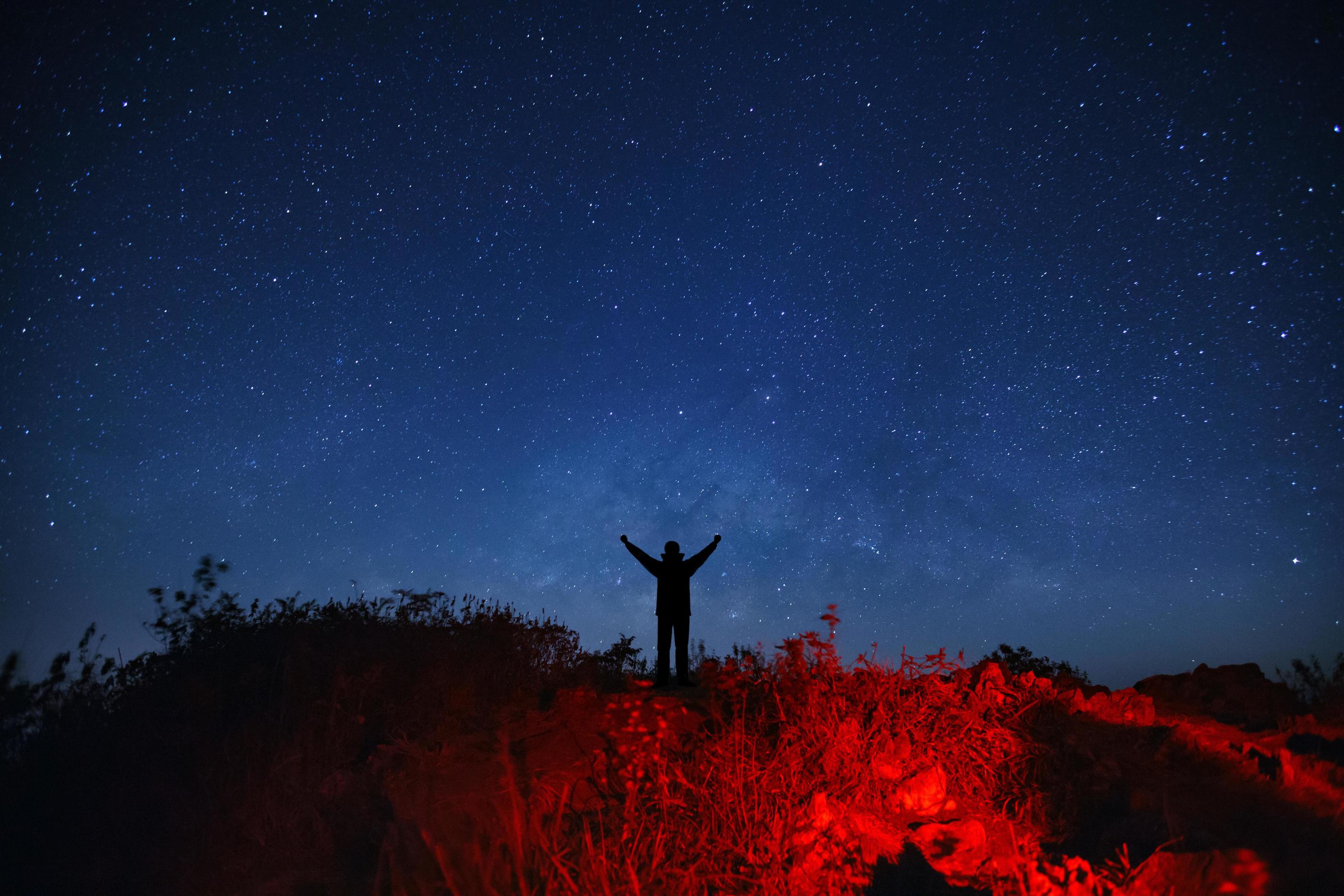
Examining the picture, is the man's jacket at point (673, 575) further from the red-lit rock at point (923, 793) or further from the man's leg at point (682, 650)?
the red-lit rock at point (923, 793)

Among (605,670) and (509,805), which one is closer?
(509,805)

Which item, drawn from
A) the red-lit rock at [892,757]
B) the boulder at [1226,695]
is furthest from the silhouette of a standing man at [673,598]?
the boulder at [1226,695]

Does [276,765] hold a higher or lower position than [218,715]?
lower

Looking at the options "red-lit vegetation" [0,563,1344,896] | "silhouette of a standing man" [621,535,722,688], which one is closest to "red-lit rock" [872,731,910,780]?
"red-lit vegetation" [0,563,1344,896]

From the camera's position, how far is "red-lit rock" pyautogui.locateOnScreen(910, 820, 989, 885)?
444 centimetres

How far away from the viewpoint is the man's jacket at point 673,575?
31.2ft

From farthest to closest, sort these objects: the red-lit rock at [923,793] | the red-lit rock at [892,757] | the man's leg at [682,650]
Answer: the man's leg at [682,650] < the red-lit rock at [892,757] < the red-lit rock at [923,793]

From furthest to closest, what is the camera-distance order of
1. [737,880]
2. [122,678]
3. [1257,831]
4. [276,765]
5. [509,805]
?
[122,678] → [276,765] → [509,805] → [1257,831] → [737,880]

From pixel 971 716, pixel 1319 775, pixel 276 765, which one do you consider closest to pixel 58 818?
pixel 276 765

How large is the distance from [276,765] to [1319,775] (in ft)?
27.7

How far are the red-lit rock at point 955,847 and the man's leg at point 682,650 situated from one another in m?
4.60

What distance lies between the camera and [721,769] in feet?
15.7

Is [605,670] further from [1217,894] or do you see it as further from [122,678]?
[1217,894]

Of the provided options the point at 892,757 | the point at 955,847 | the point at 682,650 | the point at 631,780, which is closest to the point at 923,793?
the point at 892,757
